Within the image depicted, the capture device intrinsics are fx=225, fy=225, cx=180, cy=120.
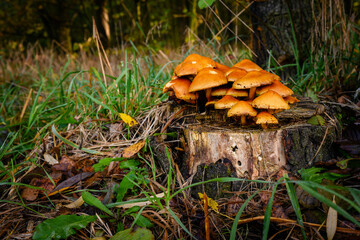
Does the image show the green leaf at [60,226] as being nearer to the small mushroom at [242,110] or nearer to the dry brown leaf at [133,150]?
the dry brown leaf at [133,150]

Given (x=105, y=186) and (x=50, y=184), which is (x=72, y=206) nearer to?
(x=105, y=186)

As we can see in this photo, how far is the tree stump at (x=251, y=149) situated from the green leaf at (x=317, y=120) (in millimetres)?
27

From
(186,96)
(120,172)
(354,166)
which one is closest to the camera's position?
(354,166)

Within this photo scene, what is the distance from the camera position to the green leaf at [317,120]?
139 cm

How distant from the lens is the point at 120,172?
5.16 ft

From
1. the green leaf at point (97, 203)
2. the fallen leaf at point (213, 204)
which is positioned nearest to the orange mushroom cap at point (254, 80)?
the fallen leaf at point (213, 204)

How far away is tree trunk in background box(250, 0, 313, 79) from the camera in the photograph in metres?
2.43

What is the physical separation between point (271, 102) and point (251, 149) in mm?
287

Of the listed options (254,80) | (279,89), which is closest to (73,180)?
(254,80)

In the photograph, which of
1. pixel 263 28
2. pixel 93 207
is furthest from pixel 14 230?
pixel 263 28

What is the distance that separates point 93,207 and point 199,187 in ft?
2.04

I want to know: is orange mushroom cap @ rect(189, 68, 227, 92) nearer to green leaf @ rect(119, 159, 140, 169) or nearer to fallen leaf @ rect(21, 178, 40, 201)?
green leaf @ rect(119, 159, 140, 169)

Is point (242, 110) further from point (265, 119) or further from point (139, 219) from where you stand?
point (139, 219)

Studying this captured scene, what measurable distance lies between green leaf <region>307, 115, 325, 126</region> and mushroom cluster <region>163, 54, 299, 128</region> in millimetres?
166
